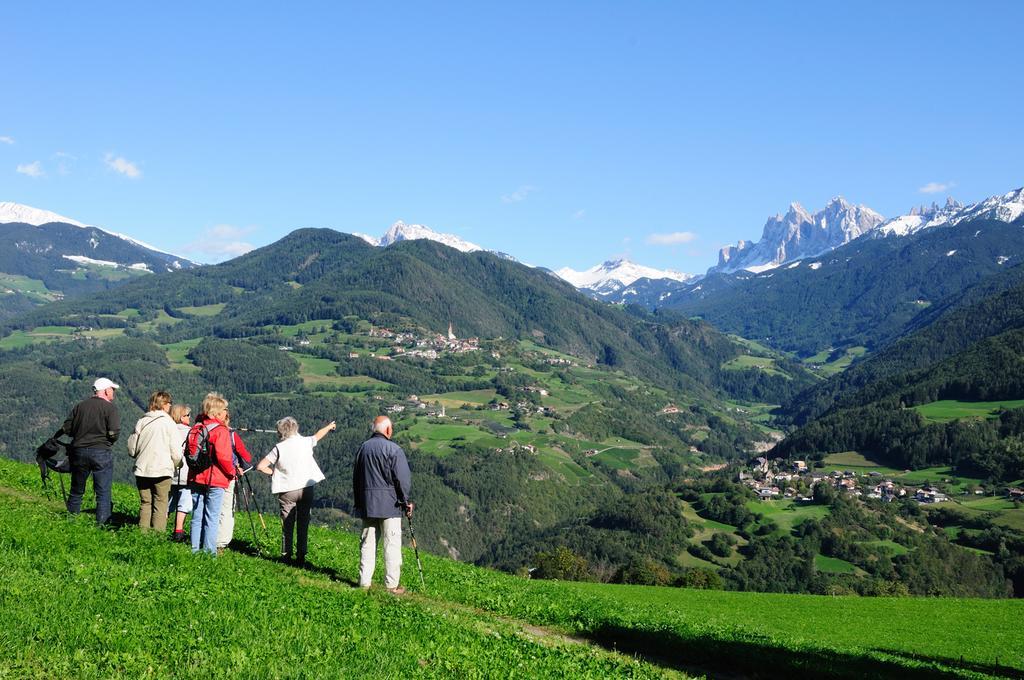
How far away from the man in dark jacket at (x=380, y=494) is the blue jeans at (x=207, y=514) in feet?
9.93

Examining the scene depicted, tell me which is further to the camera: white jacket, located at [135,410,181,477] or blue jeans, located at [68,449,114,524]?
blue jeans, located at [68,449,114,524]

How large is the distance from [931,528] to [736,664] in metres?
157

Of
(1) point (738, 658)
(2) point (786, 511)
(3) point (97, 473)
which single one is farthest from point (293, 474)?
(2) point (786, 511)

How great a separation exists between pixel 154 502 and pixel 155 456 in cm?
124

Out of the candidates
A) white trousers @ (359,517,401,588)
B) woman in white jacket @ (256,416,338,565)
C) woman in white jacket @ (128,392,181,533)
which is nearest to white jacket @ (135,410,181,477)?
woman in white jacket @ (128,392,181,533)

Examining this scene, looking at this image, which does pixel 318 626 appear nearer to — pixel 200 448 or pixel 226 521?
pixel 200 448

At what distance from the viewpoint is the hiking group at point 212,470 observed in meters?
15.3

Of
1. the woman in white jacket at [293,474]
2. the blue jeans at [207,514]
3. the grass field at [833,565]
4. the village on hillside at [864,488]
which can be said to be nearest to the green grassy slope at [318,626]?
the blue jeans at [207,514]

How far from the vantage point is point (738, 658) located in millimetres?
16141

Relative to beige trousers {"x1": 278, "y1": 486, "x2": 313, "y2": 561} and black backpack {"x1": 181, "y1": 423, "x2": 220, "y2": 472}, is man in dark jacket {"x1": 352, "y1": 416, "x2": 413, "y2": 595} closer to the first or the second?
beige trousers {"x1": 278, "y1": 486, "x2": 313, "y2": 561}

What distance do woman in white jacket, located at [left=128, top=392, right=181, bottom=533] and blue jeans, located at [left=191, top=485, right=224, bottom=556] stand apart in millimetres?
1191

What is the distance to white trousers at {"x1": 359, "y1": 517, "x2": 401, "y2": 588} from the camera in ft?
50.2

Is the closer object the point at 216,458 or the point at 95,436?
the point at 216,458

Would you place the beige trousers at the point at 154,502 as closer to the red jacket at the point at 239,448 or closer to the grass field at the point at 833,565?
the red jacket at the point at 239,448
